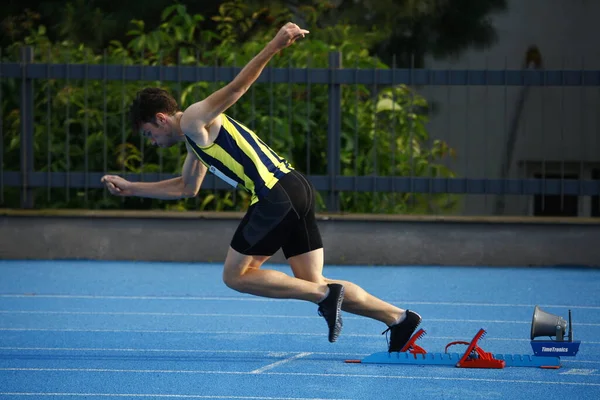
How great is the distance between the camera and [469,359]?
25.3 feet

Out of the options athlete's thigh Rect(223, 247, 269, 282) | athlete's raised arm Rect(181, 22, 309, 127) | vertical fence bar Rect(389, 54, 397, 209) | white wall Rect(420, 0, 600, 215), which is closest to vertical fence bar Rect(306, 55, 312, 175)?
vertical fence bar Rect(389, 54, 397, 209)

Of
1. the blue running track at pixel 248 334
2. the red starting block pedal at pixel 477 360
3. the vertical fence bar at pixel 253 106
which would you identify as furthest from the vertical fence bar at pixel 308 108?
the red starting block pedal at pixel 477 360

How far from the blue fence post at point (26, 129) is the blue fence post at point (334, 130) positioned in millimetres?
3465

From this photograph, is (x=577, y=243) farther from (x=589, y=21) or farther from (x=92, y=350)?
(x=92, y=350)

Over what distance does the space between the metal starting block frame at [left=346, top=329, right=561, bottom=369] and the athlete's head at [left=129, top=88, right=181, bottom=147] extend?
1.88 meters

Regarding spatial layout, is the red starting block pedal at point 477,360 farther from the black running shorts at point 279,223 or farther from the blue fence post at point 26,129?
the blue fence post at point 26,129

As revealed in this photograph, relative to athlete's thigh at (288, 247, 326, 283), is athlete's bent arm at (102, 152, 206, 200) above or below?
above

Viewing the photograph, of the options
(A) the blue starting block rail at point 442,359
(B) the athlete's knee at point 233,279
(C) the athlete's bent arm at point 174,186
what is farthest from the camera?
(C) the athlete's bent arm at point 174,186

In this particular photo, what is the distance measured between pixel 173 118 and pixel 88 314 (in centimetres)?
298

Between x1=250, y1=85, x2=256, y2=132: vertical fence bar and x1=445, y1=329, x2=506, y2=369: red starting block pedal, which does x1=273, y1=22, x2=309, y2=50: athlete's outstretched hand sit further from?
x1=250, y1=85, x2=256, y2=132: vertical fence bar

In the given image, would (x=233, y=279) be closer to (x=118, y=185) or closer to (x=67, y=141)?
(x=118, y=185)

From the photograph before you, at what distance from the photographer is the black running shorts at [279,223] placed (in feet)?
24.9

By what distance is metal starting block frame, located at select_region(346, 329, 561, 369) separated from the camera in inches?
302

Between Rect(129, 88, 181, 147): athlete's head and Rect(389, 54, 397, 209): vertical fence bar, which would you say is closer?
Rect(129, 88, 181, 147): athlete's head
